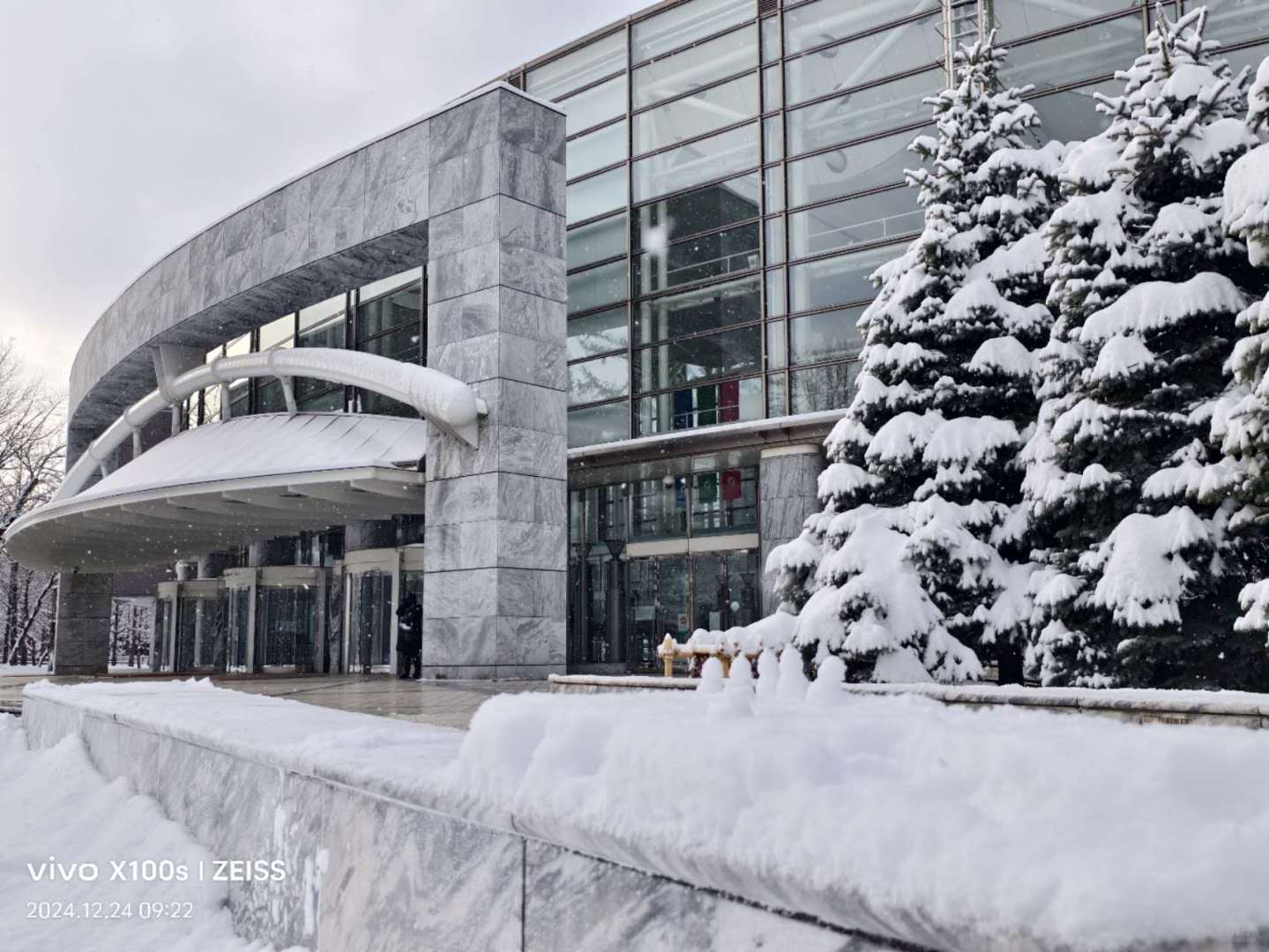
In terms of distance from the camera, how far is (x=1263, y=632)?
9648 millimetres

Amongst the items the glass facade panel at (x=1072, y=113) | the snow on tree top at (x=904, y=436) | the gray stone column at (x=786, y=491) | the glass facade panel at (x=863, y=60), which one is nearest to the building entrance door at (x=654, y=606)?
the gray stone column at (x=786, y=491)

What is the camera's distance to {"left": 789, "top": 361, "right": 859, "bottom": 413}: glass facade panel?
24.1 meters

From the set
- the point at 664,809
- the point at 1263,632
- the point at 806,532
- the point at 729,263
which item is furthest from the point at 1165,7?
the point at 664,809

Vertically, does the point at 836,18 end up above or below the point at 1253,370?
above

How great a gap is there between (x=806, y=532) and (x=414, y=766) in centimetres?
1114

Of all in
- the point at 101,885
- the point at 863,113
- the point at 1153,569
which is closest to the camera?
the point at 101,885

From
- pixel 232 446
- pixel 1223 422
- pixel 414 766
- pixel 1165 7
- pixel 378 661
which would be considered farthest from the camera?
pixel 378 661

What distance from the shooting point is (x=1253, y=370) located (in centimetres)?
897

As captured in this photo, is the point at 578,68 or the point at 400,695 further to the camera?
the point at 578,68

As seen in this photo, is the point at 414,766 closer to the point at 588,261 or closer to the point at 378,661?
the point at 378,661

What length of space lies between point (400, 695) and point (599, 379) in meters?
14.9

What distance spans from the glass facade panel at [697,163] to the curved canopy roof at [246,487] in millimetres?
9639

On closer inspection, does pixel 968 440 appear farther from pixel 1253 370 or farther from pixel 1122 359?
pixel 1253 370

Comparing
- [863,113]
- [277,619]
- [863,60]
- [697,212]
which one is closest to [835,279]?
[863,113]
